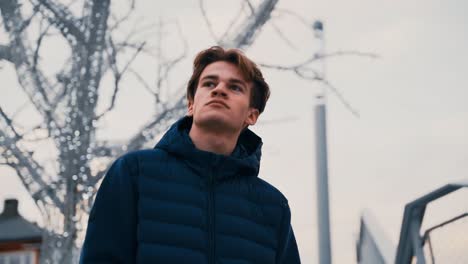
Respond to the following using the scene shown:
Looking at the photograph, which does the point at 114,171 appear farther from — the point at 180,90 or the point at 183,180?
the point at 180,90

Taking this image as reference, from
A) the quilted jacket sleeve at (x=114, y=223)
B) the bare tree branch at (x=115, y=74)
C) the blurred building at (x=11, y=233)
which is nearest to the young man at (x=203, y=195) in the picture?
the quilted jacket sleeve at (x=114, y=223)

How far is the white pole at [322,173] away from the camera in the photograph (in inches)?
230

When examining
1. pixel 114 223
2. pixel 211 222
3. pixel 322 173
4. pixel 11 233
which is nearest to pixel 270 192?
pixel 211 222

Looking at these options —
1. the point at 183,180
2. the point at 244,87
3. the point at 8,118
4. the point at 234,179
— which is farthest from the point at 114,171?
the point at 8,118

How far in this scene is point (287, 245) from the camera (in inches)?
70.6

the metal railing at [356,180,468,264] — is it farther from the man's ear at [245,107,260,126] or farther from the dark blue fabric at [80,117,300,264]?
the dark blue fabric at [80,117,300,264]

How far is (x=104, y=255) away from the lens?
146 centimetres

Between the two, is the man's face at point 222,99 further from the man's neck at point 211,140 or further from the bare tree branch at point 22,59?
the bare tree branch at point 22,59

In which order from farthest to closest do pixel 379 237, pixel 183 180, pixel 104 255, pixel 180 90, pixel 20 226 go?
pixel 20 226, pixel 379 237, pixel 180 90, pixel 183 180, pixel 104 255

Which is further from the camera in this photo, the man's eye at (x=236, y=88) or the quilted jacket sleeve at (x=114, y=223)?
the man's eye at (x=236, y=88)

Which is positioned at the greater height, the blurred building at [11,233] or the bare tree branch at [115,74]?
the bare tree branch at [115,74]

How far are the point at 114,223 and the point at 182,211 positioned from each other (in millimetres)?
171

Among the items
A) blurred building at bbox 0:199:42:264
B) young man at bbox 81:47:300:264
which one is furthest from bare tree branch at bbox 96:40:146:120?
blurred building at bbox 0:199:42:264

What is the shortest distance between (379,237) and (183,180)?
5.35 metres
